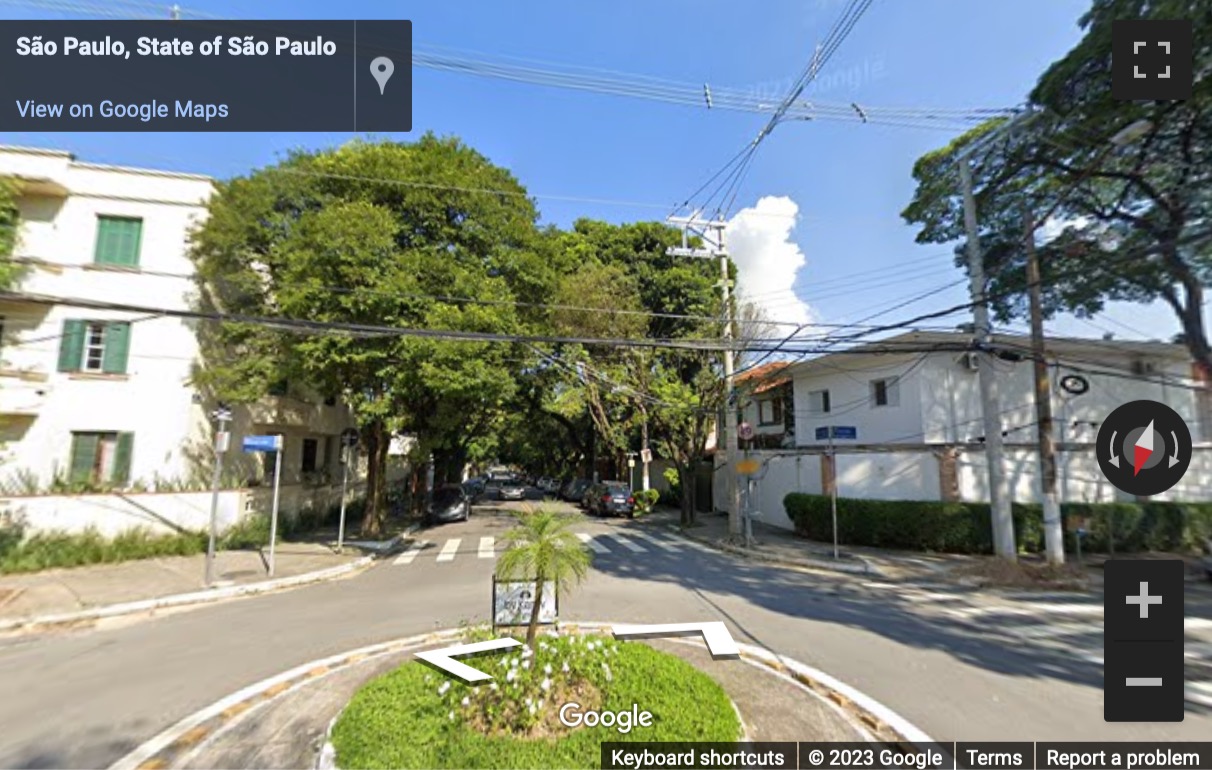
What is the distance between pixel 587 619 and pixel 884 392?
14891mm

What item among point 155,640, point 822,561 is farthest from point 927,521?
point 155,640

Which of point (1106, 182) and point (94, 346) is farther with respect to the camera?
point (94, 346)

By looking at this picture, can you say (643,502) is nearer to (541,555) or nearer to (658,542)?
(658,542)

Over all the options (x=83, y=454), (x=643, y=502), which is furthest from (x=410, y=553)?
(x=643, y=502)

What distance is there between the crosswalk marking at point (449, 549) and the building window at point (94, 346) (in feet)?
32.0

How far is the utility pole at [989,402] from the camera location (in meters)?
11.7

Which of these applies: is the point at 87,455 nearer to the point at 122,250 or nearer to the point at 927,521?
the point at 122,250

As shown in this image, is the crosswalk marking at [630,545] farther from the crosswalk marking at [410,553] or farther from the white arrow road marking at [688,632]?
the white arrow road marking at [688,632]

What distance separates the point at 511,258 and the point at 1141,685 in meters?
14.4

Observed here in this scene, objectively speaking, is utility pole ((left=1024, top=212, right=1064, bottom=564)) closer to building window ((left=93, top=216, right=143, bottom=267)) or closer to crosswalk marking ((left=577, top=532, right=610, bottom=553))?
crosswalk marking ((left=577, top=532, right=610, bottom=553))

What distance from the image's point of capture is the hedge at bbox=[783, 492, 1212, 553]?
13.7 metres

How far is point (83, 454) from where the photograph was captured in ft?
46.4

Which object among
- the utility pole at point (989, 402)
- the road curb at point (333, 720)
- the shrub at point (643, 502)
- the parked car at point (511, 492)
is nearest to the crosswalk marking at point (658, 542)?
the shrub at point (643, 502)

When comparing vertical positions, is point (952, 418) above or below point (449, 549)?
above
